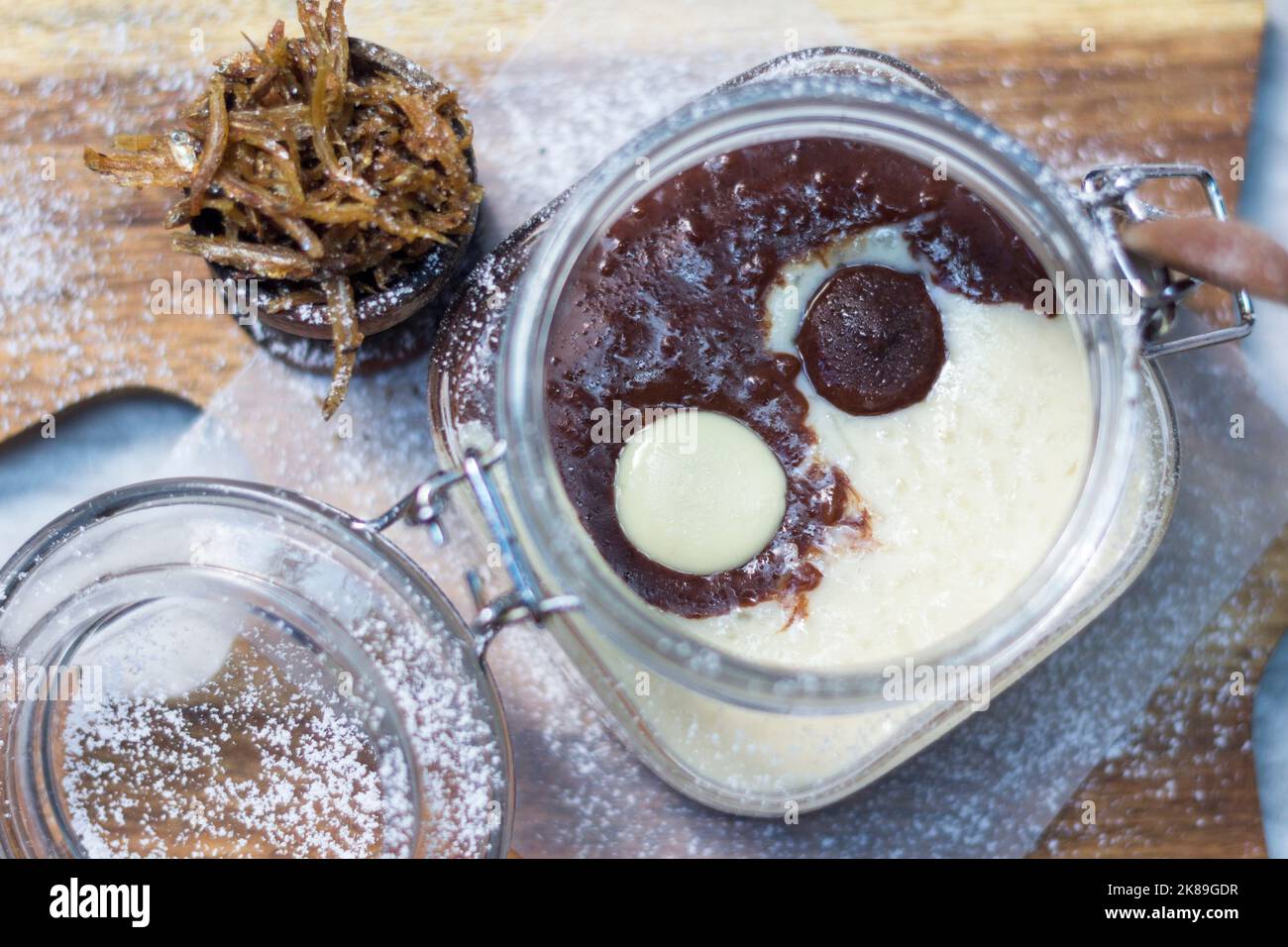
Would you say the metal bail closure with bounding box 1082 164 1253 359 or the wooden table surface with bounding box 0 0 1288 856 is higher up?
the wooden table surface with bounding box 0 0 1288 856

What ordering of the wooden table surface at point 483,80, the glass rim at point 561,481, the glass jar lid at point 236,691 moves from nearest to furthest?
the glass rim at point 561,481 → the glass jar lid at point 236,691 → the wooden table surface at point 483,80

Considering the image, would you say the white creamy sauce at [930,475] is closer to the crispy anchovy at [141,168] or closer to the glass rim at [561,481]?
the glass rim at [561,481]

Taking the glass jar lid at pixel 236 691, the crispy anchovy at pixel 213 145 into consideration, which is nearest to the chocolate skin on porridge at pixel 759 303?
the glass jar lid at pixel 236 691

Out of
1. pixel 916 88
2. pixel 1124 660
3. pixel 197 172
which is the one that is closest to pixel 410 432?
pixel 197 172

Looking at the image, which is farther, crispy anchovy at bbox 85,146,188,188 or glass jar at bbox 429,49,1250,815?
crispy anchovy at bbox 85,146,188,188

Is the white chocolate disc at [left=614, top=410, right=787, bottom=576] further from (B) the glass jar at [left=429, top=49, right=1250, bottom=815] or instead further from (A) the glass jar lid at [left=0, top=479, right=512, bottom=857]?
(A) the glass jar lid at [left=0, top=479, right=512, bottom=857]

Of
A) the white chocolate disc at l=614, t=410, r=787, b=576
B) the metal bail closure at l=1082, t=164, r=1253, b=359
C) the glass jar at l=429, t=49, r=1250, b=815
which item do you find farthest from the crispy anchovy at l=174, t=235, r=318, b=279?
the metal bail closure at l=1082, t=164, r=1253, b=359

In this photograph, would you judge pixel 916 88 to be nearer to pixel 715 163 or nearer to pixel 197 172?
pixel 715 163

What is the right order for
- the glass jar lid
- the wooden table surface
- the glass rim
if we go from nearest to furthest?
the glass rim → the glass jar lid → the wooden table surface
